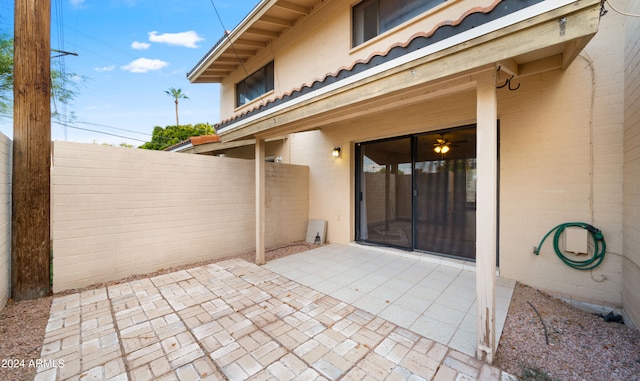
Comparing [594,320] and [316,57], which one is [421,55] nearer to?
[594,320]

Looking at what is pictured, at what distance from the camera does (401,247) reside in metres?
5.39

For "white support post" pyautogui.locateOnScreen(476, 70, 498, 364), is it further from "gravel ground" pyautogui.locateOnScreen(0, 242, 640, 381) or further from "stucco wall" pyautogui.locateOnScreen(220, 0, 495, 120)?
"stucco wall" pyautogui.locateOnScreen(220, 0, 495, 120)

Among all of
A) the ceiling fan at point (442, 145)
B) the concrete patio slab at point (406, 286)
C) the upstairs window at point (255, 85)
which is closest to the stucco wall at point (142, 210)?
the concrete patio slab at point (406, 286)

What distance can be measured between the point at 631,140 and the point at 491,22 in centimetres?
236

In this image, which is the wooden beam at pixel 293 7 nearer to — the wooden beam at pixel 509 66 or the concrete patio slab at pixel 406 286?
the wooden beam at pixel 509 66

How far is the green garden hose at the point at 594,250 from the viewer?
3109 mm

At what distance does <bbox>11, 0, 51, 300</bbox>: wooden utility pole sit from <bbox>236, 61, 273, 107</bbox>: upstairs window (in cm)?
468

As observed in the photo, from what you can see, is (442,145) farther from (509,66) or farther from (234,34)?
(234,34)

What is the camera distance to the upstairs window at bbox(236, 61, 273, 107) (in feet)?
24.4

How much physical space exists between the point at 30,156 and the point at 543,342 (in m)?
6.55

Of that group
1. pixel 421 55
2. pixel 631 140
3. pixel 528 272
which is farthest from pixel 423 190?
pixel 421 55

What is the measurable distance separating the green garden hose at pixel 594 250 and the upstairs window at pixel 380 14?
3978 mm

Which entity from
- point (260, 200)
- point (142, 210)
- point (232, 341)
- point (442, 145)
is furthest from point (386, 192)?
point (142, 210)

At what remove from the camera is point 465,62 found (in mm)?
2098
